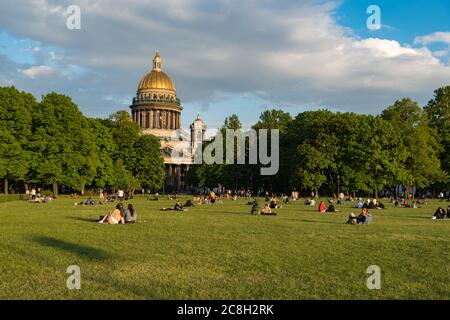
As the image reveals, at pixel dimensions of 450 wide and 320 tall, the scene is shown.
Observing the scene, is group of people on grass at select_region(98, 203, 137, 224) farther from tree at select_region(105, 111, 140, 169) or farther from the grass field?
tree at select_region(105, 111, 140, 169)

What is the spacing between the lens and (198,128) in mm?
145500

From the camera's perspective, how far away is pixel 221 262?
14.1 m

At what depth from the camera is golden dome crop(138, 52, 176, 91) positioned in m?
149

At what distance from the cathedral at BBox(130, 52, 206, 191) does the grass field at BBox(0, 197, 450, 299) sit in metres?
119

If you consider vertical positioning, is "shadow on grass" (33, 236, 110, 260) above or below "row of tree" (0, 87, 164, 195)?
below

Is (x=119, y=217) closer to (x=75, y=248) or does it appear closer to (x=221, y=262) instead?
(x=75, y=248)

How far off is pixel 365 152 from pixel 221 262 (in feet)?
190

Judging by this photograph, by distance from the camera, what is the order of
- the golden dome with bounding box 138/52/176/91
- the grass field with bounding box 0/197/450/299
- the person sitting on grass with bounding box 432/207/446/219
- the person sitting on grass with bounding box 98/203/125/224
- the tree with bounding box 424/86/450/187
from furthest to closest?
1. the golden dome with bounding box 138/52/176/91
2. the tree with bounding box 424/86/450/187
3. the person sitting on grass with bounding box 432/207/446/219
4. the person sitting on grass with bounding box 98/203/125/224
5. the grass field with bounding box 0/197/450/299

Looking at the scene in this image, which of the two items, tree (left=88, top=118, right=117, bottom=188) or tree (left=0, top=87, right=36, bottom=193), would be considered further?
tree (left=88, top=118, right=117, bottom=188)

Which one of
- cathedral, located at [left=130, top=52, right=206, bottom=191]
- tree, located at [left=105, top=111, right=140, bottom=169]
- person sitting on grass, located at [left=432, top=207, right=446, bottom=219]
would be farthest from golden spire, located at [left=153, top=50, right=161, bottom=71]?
person sitting on grass, located at [left=432, top=207, right=446, bottom=219]

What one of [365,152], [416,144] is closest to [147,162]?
[365,152]
